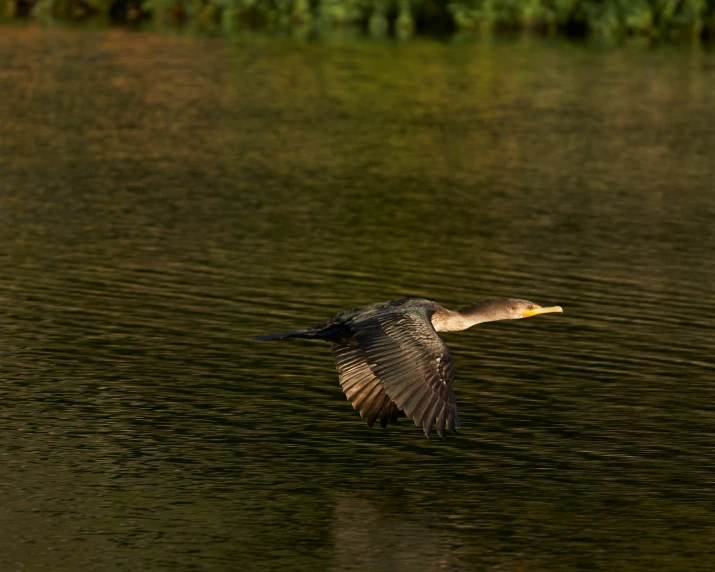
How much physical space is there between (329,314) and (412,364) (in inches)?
239

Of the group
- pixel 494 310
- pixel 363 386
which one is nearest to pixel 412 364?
pixel 363 386

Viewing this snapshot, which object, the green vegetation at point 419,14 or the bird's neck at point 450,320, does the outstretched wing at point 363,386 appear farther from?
the green vegetation at point 419,14

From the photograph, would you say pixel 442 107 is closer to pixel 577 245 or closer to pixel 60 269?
pixel 577 245

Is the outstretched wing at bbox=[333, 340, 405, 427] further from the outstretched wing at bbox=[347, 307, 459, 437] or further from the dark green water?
the dark green water

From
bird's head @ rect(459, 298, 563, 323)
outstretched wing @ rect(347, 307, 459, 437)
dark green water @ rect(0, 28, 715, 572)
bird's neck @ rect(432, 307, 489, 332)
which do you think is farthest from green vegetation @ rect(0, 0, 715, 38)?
outstretched wing @ rect(347, 307, 459, 437)

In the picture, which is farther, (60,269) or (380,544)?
(60,269)

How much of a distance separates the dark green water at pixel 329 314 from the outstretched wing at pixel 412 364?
0.67 m

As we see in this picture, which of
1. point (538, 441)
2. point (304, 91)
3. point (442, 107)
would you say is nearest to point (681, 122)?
point (442, 107)

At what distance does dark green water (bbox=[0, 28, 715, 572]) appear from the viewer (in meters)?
11.4

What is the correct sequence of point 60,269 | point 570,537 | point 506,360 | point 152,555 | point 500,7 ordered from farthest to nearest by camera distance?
point 500,7, point 60,269, point 506,360, point 570,537, point 152,555

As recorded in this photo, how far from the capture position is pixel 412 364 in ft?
39.4

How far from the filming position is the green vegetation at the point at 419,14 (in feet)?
197

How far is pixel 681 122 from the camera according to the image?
3709 cm

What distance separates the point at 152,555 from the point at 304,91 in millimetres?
29928
